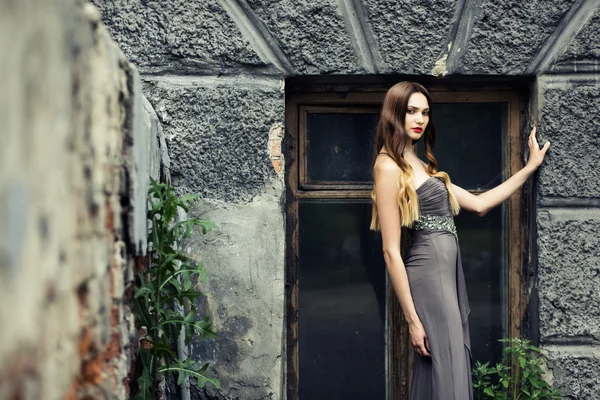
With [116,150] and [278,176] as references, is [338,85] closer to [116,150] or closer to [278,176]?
[278,176]

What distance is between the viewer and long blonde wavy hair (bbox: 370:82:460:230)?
9.65 ft

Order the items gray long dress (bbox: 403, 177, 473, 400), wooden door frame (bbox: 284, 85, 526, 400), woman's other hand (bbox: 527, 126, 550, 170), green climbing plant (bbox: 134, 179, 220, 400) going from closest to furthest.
Result: green climbing plant (bbox: 134, 179, 220, 400)
gray long dress (bbox: 403, 177, 473, 400)
woman's other hand (bbox: 527, 126, 550, 170)
wooden door frame (bbox: 284, 85, 526, 400)

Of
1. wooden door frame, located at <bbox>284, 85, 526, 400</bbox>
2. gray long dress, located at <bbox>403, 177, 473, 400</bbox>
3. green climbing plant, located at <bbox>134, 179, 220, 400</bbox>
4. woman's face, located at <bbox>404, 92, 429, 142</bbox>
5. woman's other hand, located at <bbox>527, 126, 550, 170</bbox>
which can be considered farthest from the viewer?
wooden door frame, located at <bbox>284, 85, 526, 400</bbox>

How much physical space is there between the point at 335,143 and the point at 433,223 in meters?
0.61

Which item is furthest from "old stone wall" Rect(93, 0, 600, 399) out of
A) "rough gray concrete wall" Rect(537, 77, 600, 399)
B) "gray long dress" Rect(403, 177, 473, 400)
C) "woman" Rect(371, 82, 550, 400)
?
"gray long dress" Rect(403, 177, 473, 400)

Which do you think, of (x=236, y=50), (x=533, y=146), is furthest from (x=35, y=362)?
(x=533, y=146)

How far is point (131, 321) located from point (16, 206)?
111cm

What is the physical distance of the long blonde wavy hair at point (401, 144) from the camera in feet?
9.65

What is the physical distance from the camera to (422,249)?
298 cm

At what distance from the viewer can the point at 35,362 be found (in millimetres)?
1212

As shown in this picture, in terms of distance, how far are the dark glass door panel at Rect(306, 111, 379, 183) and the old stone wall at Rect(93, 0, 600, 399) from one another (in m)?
0.24

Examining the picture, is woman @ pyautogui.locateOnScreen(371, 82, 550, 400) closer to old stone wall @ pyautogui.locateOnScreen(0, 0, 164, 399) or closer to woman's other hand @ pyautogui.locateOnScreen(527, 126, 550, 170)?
woman's other hand @ pyautogui.locateOnScreen(527, 126, 550, 170)

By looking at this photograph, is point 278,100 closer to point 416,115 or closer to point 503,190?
point 416,115

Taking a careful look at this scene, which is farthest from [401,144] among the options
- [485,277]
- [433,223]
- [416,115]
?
[485,277]
